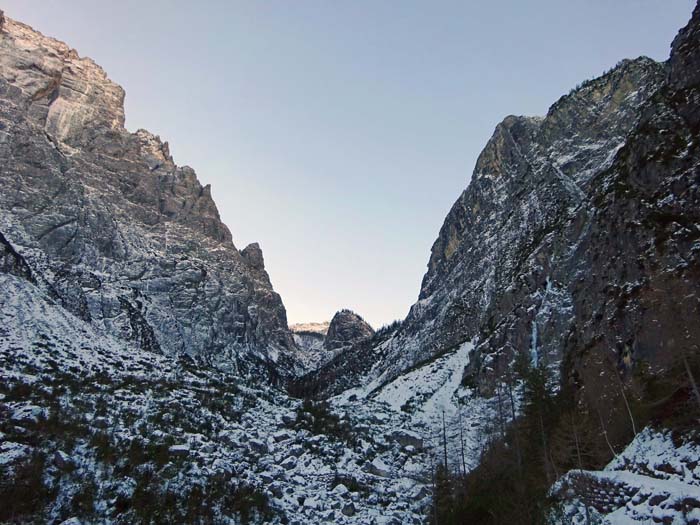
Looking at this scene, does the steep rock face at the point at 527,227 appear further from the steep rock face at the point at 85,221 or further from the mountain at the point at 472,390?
the steep rock face at the point at 85,221

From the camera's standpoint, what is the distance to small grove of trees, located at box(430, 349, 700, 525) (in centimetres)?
3222

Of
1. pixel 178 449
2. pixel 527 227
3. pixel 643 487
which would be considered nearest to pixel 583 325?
pixel 643 487

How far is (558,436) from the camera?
4131 cm

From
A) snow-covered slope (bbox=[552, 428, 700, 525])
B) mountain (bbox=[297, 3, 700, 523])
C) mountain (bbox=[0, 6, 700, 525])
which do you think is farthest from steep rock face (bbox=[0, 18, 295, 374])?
snow-covered slope (bbox=[552, 428, 700, 525])

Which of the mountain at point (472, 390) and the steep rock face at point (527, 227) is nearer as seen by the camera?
the mountain at point (472, 390)

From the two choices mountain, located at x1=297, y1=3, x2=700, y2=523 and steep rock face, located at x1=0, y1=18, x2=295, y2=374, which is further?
steep rock face, located at x1=0, y1=18, x2=295, y2=374

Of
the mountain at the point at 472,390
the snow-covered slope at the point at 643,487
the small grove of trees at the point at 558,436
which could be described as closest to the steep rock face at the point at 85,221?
the mountain at the point at 472,390

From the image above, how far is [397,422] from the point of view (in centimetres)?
8369

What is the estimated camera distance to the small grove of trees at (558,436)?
1268 inches

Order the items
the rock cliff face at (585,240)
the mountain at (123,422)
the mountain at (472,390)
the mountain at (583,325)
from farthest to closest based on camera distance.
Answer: the rock cliff face at (585,240) → the mountain at (123,422) → the mountain at (472,390) → the mountain at (583,325)

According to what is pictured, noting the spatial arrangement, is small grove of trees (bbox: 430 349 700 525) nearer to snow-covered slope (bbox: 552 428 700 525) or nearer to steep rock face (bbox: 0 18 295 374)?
snow-covered slope (bbox: 552 428 700 525)

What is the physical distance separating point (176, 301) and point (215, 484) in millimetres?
135955

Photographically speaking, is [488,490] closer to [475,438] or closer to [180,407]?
[475,438]

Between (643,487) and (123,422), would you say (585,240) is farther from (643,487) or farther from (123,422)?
(123,422)
